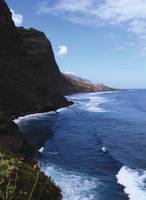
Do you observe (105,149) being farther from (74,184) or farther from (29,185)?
(29,185)

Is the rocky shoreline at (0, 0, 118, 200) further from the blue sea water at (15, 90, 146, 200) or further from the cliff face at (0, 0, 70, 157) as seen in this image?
the blue sea water at (15, 90, 146, 200)

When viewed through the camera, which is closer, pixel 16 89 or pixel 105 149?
pixel 105 149

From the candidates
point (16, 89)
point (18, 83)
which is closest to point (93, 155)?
point (16, 89)

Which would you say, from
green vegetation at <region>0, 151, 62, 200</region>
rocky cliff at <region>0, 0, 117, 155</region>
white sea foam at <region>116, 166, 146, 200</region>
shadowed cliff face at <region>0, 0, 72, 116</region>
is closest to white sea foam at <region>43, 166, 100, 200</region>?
white sea foam at <region>116, 166, 146, 200</region>

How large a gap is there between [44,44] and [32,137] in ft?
363

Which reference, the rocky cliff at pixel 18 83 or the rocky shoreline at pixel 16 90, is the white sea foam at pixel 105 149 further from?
the rocky cliff at pixel 18 83

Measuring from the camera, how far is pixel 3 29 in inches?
4281

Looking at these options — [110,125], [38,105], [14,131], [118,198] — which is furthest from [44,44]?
[118,198]

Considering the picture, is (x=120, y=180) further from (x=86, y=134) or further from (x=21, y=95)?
(x=21, y=95)

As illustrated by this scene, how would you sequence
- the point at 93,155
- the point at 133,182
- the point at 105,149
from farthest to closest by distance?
the point at 105,149 → the point at 93,155 → the point at 133,182

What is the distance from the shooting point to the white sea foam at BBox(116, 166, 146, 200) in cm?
3033

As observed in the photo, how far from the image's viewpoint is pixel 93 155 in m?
44.8

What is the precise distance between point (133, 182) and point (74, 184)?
5097 mm

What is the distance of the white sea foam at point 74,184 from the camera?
29.6m
